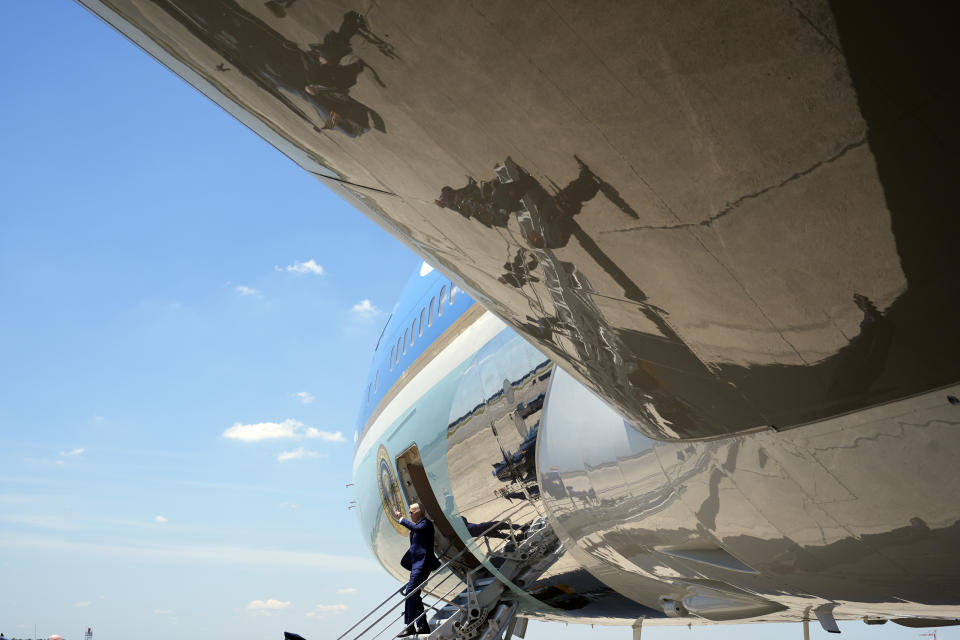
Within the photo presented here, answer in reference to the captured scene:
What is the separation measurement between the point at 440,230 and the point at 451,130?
0.45 metres

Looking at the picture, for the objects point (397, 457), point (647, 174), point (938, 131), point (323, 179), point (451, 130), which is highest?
point (397, 457)

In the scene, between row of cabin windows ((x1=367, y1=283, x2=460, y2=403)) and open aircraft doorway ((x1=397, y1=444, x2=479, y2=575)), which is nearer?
row of cabin windows ((x1=367, y1=283, x2=460, y2=403))

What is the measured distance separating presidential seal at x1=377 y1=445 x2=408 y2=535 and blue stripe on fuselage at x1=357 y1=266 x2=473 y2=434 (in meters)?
0.78

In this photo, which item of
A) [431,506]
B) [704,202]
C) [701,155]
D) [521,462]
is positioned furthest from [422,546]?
[701,155]

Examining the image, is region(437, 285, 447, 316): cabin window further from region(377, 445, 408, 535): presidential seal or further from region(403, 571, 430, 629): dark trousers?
region(403, 571, 430, 629): dark trousers

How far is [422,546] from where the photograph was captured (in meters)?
8.24

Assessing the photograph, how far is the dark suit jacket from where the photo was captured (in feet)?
26.9

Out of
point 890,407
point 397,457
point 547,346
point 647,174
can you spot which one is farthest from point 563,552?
point 647,174

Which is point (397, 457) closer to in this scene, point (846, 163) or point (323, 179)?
point (323, 179)

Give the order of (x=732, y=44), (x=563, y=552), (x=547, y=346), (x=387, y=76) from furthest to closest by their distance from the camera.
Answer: (x=563, y=552), (x=547, y=346), (x=387, y=76), (x=732, y=44)

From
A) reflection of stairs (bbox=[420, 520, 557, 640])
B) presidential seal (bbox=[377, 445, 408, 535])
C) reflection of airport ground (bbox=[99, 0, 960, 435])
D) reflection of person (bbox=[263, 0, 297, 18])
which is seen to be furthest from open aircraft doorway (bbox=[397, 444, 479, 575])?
reflection of person (bbox=[263, 0, 297, 18])

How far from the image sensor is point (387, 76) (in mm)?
1779

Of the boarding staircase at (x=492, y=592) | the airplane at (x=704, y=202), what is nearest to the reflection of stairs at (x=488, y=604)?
the boarding staircase at (x=492, y=592)

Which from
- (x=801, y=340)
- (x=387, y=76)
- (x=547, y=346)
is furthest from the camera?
(x=547, y=346)
